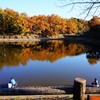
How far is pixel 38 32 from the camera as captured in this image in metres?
112

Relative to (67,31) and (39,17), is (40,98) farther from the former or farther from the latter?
(67,31)

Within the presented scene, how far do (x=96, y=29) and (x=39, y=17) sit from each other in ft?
123

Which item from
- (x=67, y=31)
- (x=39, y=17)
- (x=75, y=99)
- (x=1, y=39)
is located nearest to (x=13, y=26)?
(x=1, y=39)

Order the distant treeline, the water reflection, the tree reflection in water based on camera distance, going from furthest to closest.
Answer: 1. the distant treeline
2. the tree reflection in water
3. the water reflection

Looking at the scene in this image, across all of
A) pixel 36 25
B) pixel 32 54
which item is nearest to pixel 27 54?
pixel 32 54

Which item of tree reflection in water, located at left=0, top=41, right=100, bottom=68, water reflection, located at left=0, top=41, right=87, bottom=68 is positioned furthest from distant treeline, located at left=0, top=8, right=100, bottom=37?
tree reflection in water, located at left=0, top=41, right=100, bottom=68

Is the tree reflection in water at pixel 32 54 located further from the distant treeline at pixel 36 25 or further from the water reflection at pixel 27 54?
the distant treeline at pixel 36 25

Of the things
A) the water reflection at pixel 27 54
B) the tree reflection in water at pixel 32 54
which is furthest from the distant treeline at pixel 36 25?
the tree reflection in water at pixel 32 54

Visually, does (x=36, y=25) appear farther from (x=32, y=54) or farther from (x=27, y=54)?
(x=27, y=54)

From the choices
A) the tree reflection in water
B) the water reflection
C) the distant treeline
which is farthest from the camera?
the distant treeline

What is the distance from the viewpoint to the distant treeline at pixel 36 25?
98375 mm

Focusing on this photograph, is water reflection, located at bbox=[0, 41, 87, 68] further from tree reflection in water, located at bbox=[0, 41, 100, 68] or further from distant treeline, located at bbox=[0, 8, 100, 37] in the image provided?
distant treeline, located at bbox=[0, 8, 100, 37]

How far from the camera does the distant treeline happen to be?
323ft

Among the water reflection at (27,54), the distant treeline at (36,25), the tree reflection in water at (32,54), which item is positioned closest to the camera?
the water reflection at (27,54)
